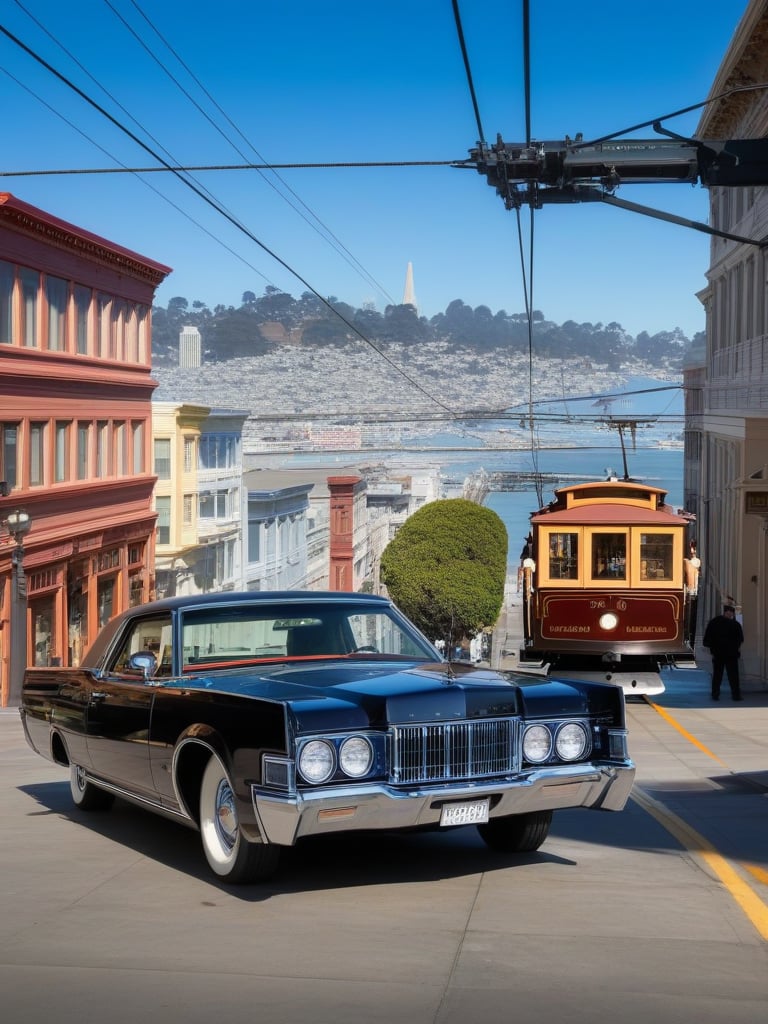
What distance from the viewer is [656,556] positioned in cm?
2430

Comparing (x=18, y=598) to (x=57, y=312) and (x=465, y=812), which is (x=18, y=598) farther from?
(x=465, y=812)

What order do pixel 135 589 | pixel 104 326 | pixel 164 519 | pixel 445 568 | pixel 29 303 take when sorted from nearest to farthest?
pixel 29 303, pixel 104 326, pixel 135 589, pixel 164 519, pixel 445 568

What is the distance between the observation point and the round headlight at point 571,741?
694 cm

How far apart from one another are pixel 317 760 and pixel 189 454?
155 ft

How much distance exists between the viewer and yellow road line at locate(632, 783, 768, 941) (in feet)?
→ 20.8

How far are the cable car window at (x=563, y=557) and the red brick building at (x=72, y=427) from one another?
11472 mm

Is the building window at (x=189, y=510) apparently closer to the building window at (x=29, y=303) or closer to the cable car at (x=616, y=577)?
the building window at (x=29, y=303)

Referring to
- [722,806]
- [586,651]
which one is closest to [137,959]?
[722,806]

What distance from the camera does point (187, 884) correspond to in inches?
273

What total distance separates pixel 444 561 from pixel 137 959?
59154 mm

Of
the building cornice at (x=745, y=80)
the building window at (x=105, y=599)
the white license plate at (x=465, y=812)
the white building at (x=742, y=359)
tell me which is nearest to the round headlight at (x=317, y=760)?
the white license plate at (x=465, y=812)

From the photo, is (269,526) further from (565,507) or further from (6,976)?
(6,976)

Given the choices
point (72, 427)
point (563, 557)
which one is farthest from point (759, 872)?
point (72, 427)

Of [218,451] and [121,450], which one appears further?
[218,451]
